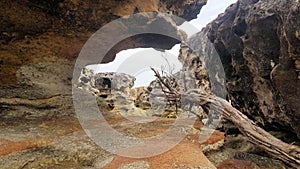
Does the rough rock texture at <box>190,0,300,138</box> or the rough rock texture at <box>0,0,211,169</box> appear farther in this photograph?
the rough rock texture at <box>190,0,300,138</box>

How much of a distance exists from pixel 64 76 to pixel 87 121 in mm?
2169

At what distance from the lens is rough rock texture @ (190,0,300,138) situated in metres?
7.17

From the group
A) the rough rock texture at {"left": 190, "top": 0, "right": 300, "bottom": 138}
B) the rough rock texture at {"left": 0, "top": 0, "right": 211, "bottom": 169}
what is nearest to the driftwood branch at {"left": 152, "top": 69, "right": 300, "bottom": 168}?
the rough rock texture at {"left": 190, "top": 0, "right": 300, "bottom": 138}

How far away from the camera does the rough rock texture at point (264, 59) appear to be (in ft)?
23.5

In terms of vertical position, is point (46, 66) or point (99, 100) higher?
point (46, 66)

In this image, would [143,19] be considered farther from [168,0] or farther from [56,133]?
[56,133]

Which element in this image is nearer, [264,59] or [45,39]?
[45,39]

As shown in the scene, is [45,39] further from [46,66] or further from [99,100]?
[99,100]

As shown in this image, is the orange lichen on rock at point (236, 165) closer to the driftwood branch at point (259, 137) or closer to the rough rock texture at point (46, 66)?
the driftwood branch at point (259, 137)

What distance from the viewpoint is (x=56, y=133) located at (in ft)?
17.6

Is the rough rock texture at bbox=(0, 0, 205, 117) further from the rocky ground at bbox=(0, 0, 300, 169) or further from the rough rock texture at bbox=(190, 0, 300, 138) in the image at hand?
the rough rock texture at bbox=(190, 0, 300, 138)

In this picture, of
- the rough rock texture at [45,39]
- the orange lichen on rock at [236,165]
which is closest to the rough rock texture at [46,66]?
the rough rock texture at [45,39]

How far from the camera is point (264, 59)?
30.3ft

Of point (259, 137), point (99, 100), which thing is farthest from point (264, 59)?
point (99, 100)
